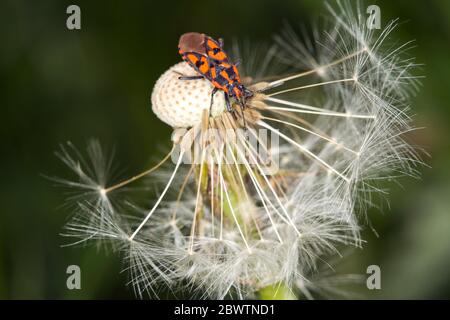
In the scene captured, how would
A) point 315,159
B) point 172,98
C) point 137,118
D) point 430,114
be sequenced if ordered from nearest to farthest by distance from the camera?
point 172,98, point 315,159, point 430,114, point 137,118

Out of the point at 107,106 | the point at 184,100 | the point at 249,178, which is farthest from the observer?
the point at 107,106

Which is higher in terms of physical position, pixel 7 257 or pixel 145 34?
pixel 145 34

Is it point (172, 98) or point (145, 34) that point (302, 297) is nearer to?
point (172, 98)

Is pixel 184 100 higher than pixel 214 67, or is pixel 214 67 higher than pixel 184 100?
pixel 214 67

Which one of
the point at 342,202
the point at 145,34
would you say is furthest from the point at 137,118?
the point at 342,202

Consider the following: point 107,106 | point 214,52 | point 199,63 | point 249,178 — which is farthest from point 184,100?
point 107,106

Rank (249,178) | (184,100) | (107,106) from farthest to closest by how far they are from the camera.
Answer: (107,106) → (249,178) → (184,100)

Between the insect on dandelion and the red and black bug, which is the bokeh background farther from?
the red and black bug

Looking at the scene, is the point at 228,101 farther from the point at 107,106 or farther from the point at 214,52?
the point at 107,106
